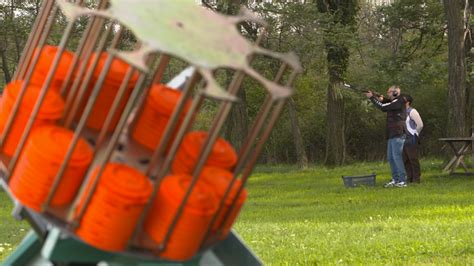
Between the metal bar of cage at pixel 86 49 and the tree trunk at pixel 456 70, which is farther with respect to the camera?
the tree trunk at pixel 456 70

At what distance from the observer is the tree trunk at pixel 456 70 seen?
21516 mm

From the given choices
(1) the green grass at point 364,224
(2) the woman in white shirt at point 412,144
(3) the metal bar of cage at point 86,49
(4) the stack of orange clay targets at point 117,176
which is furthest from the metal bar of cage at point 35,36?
(2) the woman in white shirt at point 412,144

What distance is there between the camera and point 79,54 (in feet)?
9.17

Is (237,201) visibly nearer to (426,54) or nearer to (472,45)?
(472,45)

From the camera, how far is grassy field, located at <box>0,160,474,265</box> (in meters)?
7.40

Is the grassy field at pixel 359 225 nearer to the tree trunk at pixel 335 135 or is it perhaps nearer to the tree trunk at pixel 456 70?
the tree trunk at pixel 456 70

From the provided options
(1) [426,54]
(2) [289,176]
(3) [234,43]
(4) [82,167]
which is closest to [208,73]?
(3) [234,43]

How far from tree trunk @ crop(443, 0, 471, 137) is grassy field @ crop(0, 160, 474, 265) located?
3.72m

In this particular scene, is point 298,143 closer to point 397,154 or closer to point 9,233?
point 397,154

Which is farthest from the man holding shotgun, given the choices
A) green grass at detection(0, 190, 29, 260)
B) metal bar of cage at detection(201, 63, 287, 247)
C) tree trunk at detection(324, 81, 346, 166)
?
metal bar of cage at detection(201, 63, 287, 247)

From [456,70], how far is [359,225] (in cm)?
1290

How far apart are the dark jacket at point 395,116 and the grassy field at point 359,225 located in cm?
109

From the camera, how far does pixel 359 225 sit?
9.68 metres

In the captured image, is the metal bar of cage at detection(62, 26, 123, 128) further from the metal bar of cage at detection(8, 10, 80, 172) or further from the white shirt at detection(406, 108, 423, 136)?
the white shirt at detection(406, 108, 423, 136)
